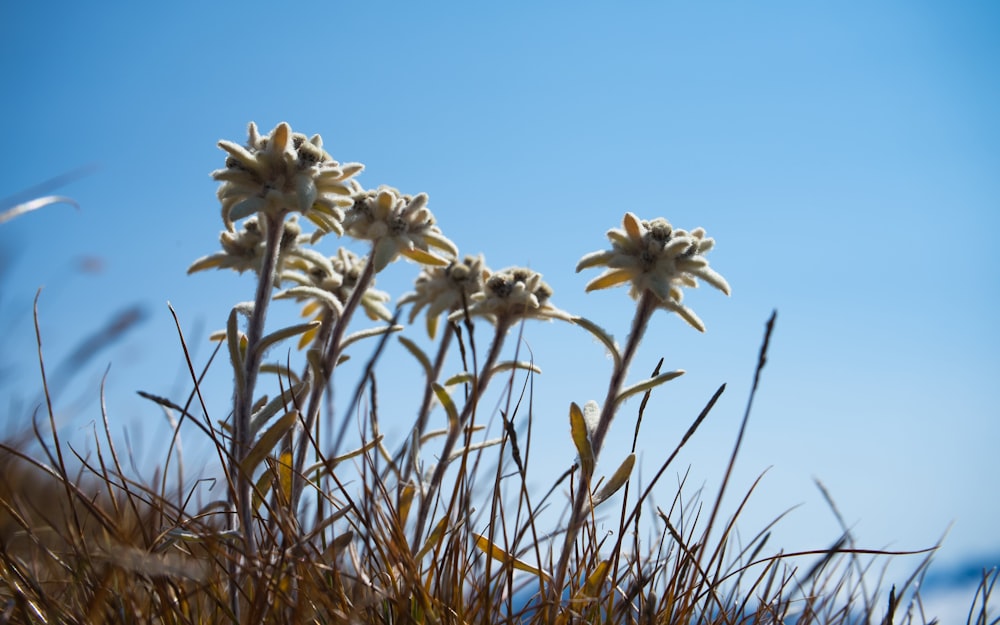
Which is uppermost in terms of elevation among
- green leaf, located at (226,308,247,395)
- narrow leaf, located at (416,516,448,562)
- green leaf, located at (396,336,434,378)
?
green leaf, located at (396,336,434,378)

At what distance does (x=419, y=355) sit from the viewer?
11.1 feet

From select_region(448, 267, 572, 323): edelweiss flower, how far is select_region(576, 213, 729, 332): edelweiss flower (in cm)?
27

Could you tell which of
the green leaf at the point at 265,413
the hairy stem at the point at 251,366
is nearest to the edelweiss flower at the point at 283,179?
the hairy stem at the point at 251,366

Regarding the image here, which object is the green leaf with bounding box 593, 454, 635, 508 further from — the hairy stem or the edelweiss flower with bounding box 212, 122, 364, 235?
the edelweiss flower with bounding box 212, 122, 364, 235

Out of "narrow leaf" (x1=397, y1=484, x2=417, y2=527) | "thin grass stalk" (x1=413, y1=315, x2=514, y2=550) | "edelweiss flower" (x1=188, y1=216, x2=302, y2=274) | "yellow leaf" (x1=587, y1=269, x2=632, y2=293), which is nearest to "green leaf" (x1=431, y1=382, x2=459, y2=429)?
"thin grass stalk" (x1=413, y1=315, x2=514, y2=550)

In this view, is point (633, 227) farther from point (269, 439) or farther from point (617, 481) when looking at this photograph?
point (269, 439)

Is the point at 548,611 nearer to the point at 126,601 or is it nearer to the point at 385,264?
the point at 126,601

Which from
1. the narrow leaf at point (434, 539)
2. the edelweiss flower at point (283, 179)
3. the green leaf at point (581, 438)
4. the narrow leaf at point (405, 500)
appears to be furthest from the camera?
the narrow leaf at point (405, 500)

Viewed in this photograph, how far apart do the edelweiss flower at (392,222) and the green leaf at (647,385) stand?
1027mm

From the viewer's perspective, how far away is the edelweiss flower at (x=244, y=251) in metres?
3.13

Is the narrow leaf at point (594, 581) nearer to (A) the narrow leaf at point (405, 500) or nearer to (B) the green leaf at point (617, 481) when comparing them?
(B) the green leaf at point (617, 481)

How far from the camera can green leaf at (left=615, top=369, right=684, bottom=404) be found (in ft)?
8.54

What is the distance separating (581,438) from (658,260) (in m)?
0.81

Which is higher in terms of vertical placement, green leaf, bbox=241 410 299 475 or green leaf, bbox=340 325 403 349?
green leaf, bbox=340 325 403 349
